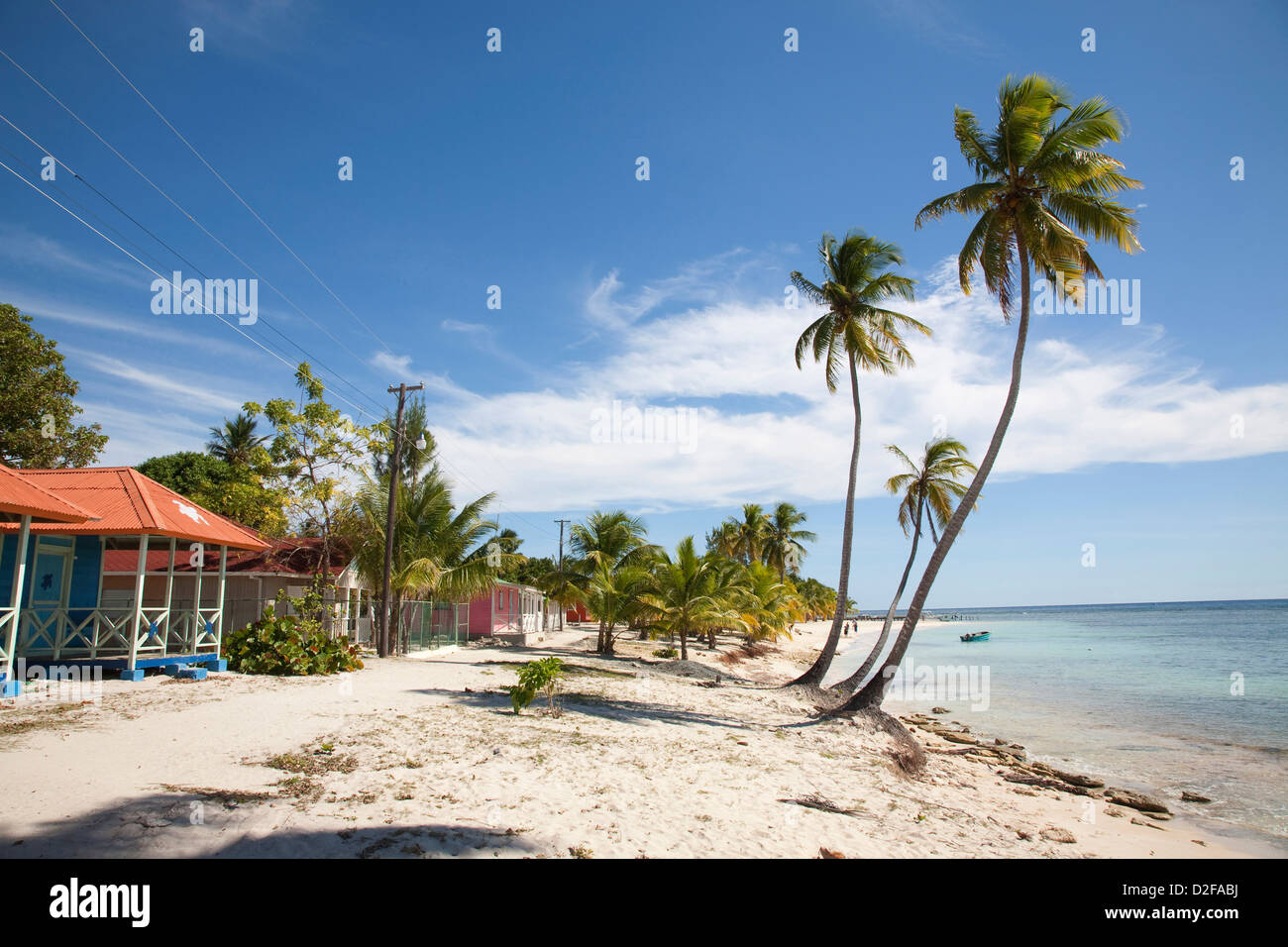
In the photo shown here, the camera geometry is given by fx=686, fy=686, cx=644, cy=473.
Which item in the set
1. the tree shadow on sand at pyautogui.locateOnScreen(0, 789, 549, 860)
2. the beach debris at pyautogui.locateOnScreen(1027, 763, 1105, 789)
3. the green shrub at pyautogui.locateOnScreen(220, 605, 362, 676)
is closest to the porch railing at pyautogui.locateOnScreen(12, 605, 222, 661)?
the green shrub at pyautogui.locateOnScreen(220, 605, 362, 676)

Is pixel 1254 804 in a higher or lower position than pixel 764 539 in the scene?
lower

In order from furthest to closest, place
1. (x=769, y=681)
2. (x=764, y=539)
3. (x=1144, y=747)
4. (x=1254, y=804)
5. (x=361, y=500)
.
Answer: (x=764, y=539) → (x=769, y=681) → (x=361, y=500) → (x=1144, y=747) → (x=1254, y=804)

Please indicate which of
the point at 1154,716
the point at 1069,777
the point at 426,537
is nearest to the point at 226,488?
the point at 426,537

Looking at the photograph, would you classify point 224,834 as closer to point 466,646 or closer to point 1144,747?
point 1144,747

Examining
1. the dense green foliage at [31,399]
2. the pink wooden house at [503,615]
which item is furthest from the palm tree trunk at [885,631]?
the dense green foliage at [31,399]
